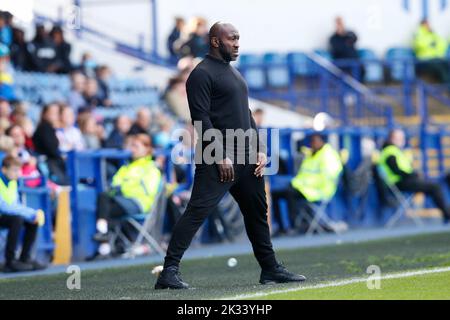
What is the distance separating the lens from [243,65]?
23953 mm

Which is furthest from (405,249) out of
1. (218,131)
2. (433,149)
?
(433,149)

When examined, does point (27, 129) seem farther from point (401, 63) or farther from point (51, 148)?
point (401, 63)

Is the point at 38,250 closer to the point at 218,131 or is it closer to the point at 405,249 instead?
the point at 405,249

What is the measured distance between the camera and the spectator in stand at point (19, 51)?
20594 mm

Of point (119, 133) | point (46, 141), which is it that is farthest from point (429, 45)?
point (46, 141)

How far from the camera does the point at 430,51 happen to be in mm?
27859

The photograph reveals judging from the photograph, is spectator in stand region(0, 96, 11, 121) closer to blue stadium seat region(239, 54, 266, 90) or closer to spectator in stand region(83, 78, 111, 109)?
spectator in stand region(83, 78, 111, 109)

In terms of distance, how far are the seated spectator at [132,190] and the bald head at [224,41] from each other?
5.58 metres

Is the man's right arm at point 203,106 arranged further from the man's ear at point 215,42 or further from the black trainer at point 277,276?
the black trainer at point 277,276

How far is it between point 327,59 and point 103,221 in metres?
12.2

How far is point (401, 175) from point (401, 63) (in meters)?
7.75

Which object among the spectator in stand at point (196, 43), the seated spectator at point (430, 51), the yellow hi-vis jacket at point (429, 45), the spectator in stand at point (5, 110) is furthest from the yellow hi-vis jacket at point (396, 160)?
the yellow hi-vis jacket at point (429, 45)

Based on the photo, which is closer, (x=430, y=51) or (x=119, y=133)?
(x=119, y=133)

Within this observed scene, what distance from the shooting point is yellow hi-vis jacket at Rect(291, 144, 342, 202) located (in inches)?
715
